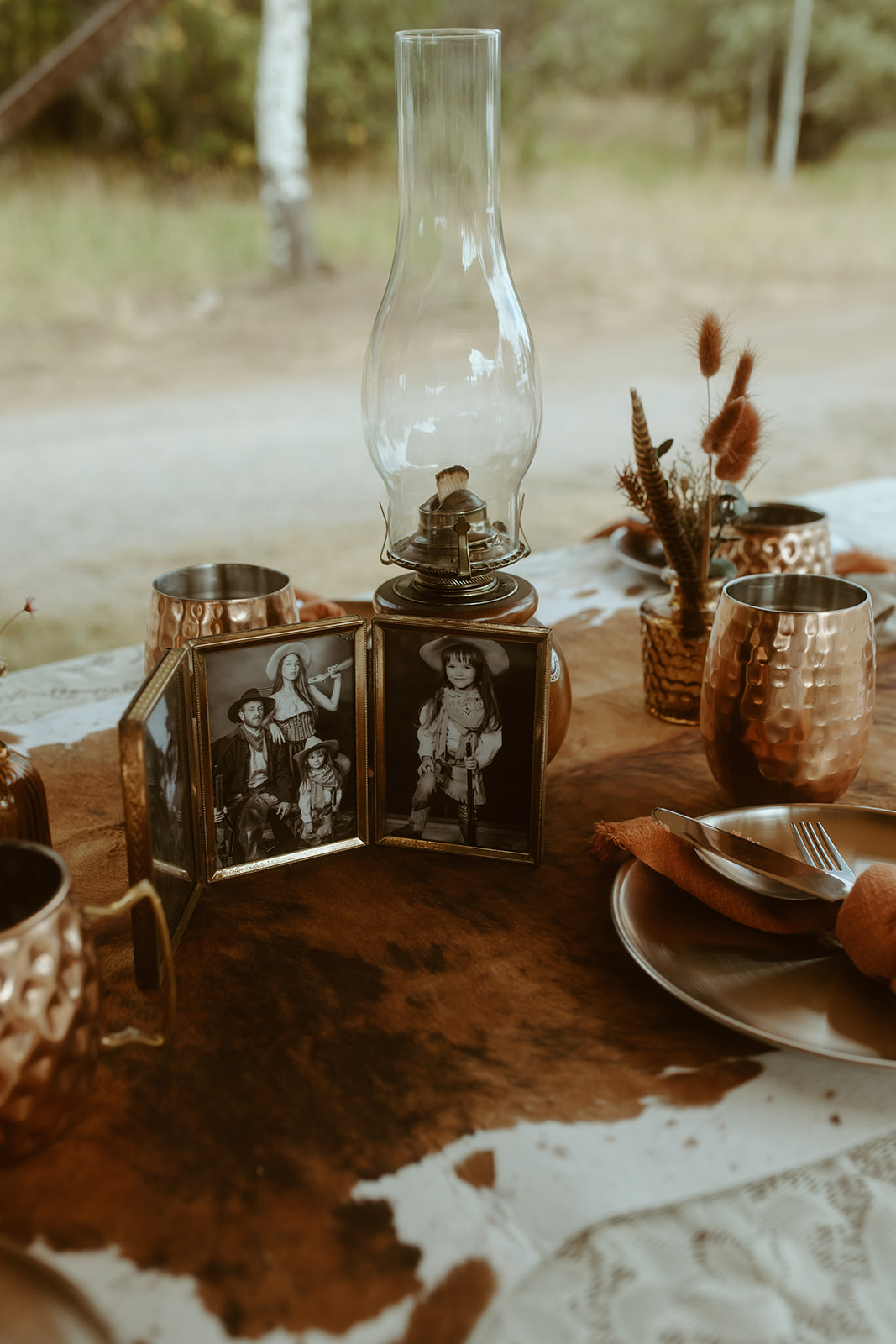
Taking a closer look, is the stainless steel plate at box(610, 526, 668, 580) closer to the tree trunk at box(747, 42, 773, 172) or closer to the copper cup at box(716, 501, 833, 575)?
the copper cup at box(716, 501, 833, 575)

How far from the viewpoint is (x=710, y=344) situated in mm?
720

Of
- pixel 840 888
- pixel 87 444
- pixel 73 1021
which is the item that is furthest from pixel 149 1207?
pixel 87 444

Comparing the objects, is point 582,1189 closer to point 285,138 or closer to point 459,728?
point 459,728

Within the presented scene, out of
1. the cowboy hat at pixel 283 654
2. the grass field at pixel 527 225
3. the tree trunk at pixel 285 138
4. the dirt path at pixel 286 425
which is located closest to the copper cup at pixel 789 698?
the cowboy hat at pixel 283 654

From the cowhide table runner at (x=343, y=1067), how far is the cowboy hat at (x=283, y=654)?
0.38ft

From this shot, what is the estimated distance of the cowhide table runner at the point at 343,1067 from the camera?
0.38 meters

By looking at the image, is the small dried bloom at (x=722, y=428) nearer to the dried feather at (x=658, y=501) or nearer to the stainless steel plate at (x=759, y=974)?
the dried feather at (x=658, y=501)

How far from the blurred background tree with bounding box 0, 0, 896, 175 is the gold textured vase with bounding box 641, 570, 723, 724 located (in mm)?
7642

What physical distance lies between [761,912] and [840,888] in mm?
39

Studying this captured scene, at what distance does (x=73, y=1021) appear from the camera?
0.40 meters

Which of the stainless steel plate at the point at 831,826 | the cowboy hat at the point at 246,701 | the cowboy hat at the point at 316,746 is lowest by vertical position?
the stainless steel plate at the point at 831,826

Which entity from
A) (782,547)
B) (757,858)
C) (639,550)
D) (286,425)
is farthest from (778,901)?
(286,425)

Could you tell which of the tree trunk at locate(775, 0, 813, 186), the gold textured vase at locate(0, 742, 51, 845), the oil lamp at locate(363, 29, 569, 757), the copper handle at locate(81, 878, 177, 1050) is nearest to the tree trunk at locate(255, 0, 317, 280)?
the tree trunk at locate(775, 0, 813, 186)

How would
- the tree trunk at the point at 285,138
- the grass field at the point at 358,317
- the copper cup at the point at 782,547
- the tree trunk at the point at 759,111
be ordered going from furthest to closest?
1. the tree trunk at the point at 759,111
2. the tree trunk at the point at 285,138
3. the grass field at the point at 358,317
4. the copper cup at the point at 782,547
